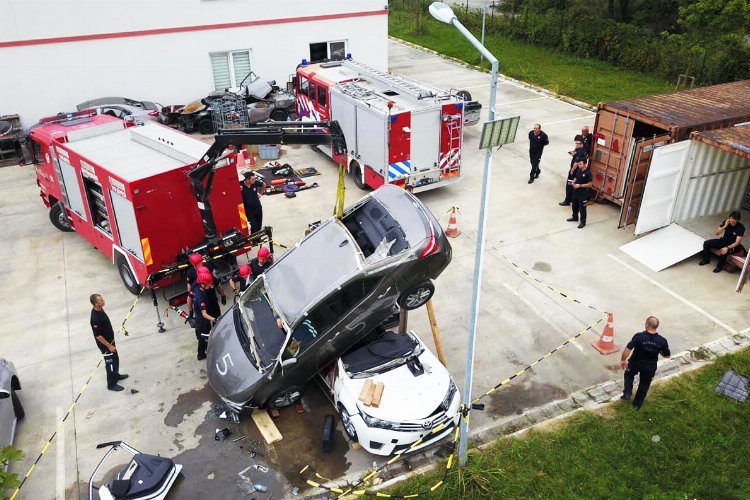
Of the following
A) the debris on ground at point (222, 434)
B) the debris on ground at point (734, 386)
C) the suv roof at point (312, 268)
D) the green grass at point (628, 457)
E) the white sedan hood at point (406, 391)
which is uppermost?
the suv roof at point (312, 268)

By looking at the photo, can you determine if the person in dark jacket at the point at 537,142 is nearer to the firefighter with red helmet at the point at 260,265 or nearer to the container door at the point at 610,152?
the container door at the point at 610,152

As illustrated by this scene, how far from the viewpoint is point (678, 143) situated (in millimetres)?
11836

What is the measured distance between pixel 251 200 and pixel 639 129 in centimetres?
859

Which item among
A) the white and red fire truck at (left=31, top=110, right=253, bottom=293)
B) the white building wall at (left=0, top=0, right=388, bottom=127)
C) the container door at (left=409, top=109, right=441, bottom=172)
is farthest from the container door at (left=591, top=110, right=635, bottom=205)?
the white building wall at (left=0, top=0, right=388, bottom=127)

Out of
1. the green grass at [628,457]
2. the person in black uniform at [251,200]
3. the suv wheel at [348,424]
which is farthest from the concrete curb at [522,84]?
the suv wheel at [348,424]

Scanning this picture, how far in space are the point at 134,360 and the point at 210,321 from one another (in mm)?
1510

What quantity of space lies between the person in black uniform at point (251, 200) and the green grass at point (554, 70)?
14.3 metres

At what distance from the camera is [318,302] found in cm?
789

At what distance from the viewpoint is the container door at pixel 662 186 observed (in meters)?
11.9

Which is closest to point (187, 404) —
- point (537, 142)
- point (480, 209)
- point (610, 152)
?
point (480, 209)

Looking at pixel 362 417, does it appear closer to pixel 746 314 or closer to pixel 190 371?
pixel 190 371

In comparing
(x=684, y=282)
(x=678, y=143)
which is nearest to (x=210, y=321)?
(x=684, y=282)

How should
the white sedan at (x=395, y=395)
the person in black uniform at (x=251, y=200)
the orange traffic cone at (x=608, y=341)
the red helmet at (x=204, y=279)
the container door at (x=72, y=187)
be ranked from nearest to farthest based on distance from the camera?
1. the white sedan at (x=395, y=395)
2. the red helmet at (x=204, y=279)
3. the orange traffic cone at (x=608, y=341)
4. the container door at (x=72, y=187)
5. the person in black uniform at (x=251, y=200)

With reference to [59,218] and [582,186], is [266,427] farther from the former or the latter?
[582,186]
